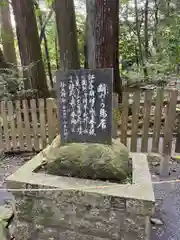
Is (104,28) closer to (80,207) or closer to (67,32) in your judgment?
(67,32)

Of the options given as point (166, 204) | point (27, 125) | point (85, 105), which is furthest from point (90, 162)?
point (27, 125)

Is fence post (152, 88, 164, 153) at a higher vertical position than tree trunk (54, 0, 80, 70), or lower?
lower

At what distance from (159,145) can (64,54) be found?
493 cm

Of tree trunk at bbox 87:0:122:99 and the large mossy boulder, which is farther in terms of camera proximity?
tree trunk at bbox 87:0:122:99

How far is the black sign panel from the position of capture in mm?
2493

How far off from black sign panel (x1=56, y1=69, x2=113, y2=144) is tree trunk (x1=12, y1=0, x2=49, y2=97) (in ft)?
15.7

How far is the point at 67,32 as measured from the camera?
286 inches

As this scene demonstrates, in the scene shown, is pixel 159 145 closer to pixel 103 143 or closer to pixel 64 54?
pixel 103 143

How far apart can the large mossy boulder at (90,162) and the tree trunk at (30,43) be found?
523cm

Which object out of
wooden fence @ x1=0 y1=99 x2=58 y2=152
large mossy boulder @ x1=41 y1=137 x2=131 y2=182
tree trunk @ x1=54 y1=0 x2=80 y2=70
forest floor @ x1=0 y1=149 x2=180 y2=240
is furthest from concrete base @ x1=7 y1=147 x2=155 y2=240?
tree trunk @ x1=54 y1=0 x2=80 y2=70

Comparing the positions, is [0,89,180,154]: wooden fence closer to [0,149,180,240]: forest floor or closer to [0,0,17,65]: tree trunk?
[0,149,180,240]: forest floor

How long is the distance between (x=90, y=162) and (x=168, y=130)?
2.11 m

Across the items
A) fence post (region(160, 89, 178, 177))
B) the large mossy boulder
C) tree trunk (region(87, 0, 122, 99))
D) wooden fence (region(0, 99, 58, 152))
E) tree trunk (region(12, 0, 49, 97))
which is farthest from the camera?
tree trunk (region(12, 0, 49, 97))

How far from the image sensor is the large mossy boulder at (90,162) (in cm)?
227
